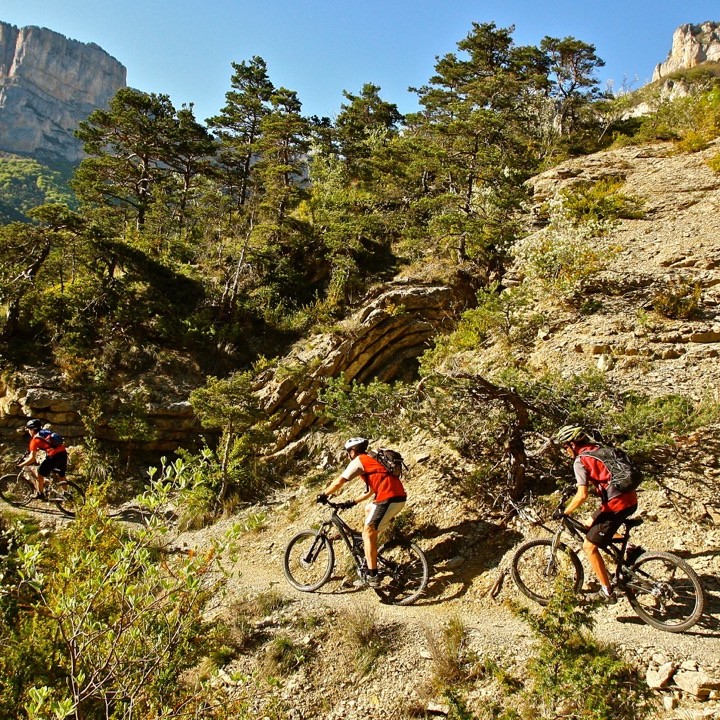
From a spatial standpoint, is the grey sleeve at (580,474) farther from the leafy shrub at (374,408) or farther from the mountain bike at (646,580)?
the leafy shrub at (374,408)

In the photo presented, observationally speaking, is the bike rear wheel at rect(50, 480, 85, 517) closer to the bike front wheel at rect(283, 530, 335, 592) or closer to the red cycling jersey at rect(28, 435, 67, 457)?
the red cycling jersey at rect(28, 435, 67, 457)

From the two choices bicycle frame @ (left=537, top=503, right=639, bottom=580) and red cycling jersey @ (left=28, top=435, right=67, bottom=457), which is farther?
red cycling jersey @ (left=28, top=435, right=67, bottom=457)

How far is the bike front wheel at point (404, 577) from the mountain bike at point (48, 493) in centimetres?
713

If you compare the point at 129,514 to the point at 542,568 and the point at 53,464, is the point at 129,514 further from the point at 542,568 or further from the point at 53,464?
the point at 542,568

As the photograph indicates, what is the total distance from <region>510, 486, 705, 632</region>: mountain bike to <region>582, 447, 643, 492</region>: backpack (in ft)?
1.39

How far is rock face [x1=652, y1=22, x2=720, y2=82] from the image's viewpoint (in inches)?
3807

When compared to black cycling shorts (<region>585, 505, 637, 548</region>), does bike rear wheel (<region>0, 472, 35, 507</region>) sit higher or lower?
lower

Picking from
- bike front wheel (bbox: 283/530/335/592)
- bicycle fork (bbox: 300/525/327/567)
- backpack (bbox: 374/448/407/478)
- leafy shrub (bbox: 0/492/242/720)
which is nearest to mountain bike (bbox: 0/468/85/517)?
bike front wheel (bbox: 283/530/335/592)

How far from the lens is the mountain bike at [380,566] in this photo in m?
6.55

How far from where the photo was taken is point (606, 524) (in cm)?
518

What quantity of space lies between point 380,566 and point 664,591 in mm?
3443

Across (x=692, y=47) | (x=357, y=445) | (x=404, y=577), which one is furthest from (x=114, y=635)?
(x=692, y=47)

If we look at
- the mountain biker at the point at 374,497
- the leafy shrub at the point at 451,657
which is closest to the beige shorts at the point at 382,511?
the mountain biker at the point at 374,497

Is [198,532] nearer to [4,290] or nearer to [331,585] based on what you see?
[331,585]
